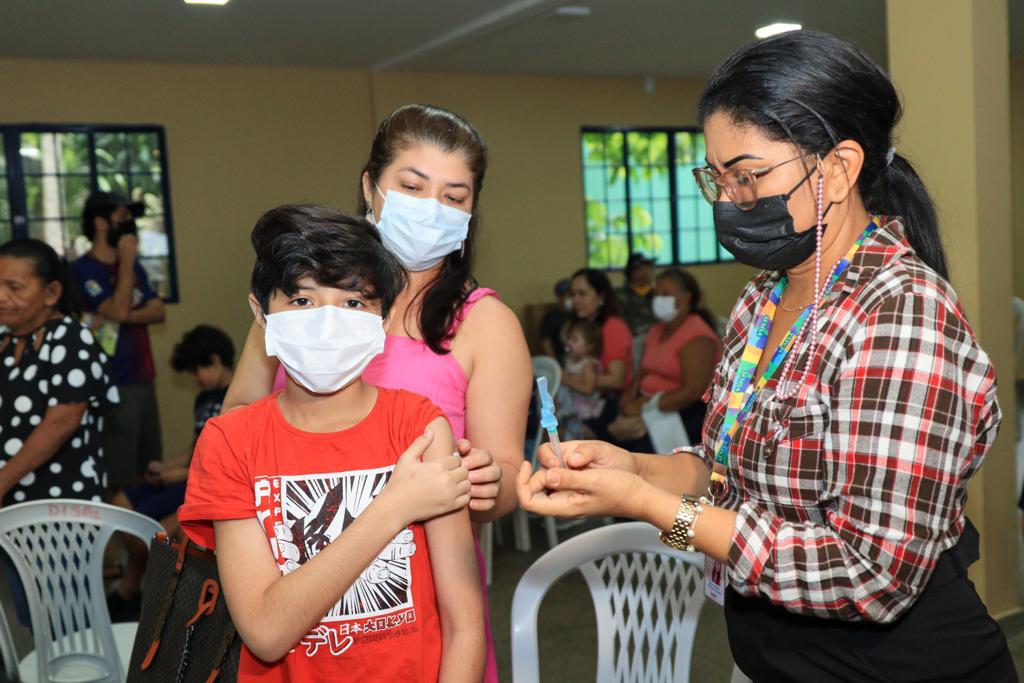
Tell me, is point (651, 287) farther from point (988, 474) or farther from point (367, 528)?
point (367, 528)

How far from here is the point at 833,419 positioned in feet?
3.52

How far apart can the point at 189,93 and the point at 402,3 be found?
7.35ft

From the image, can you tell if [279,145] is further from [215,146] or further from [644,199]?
[644,199]

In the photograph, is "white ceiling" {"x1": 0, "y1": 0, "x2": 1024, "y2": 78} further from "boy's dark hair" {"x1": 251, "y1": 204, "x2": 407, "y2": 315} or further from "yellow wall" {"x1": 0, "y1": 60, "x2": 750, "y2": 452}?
"boy's dark hair" {"x1": 251, "y1": 204, "x2": 407, "y2": 315}

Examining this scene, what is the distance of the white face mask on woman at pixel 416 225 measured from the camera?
152cm

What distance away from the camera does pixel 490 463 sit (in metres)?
1.35

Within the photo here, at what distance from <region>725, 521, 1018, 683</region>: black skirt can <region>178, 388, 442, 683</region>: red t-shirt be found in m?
0.48

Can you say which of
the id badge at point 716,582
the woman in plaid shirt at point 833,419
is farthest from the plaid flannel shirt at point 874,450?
the id badge at point 716,582

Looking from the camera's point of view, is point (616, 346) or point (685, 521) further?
point (616, 346)

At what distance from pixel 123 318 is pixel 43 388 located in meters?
2.45

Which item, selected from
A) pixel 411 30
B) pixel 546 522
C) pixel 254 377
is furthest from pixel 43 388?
pixel 411 30

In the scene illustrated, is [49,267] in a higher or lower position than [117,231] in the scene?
lower

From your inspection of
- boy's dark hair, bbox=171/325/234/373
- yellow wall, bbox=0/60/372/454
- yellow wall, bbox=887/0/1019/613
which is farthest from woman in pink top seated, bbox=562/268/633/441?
yellow wall, bbox=0/60/372/454

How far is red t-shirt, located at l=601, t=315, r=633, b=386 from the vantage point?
17.1ft
